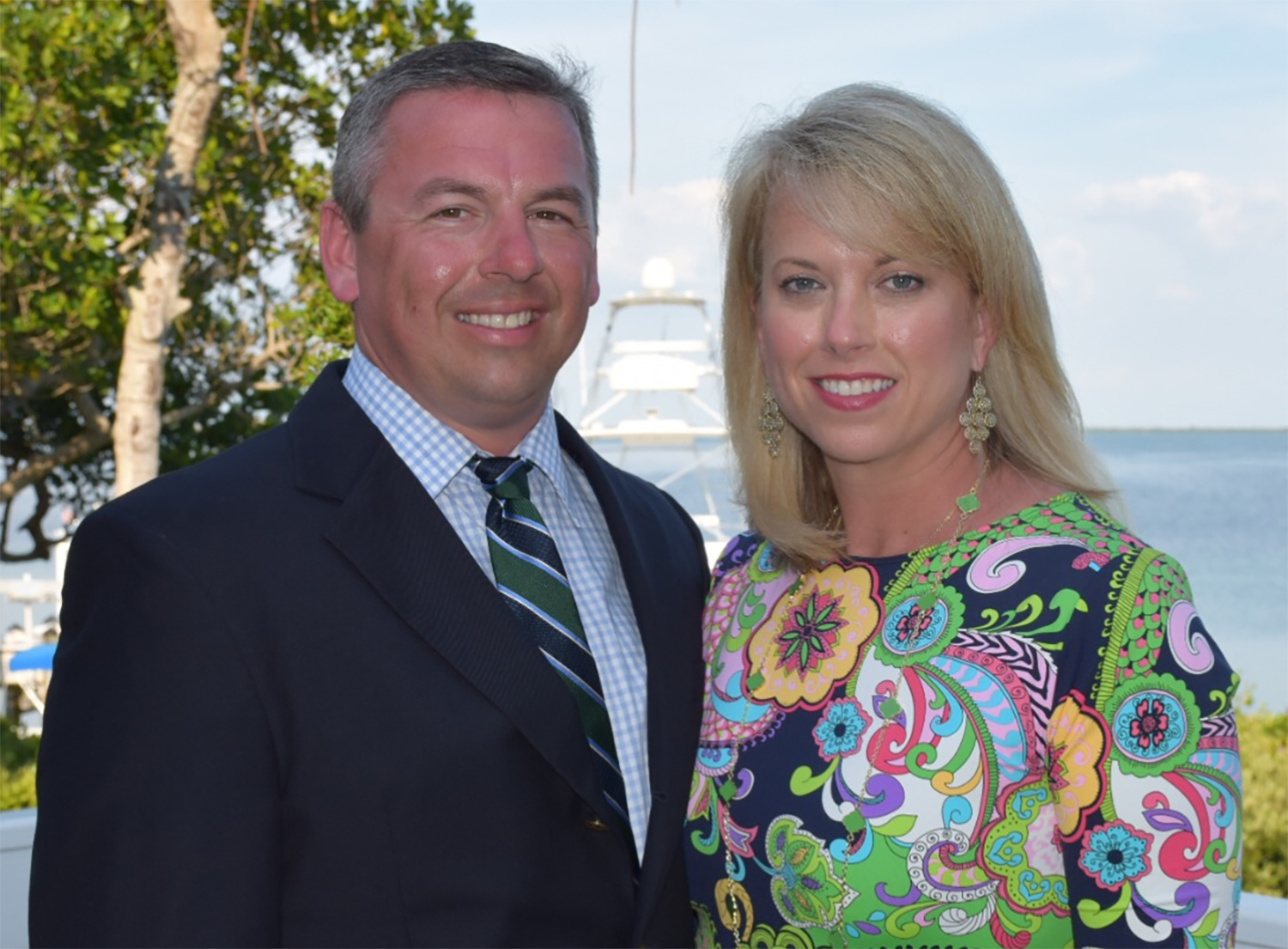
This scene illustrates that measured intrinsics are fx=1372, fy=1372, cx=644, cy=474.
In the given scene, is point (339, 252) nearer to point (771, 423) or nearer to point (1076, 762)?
point (771, 423)

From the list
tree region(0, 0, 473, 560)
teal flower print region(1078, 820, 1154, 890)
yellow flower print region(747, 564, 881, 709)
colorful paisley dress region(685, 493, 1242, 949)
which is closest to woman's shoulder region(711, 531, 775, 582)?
yellow flower print region(747, 564, 881, 709)

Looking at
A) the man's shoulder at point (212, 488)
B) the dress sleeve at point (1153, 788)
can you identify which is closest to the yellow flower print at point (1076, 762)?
the dress sleeve at point (1153, 788)

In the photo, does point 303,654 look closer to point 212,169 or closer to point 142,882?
point 142,882

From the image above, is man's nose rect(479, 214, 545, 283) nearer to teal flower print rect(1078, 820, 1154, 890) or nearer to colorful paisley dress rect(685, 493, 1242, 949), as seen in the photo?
colorful paisley dress rect(685, 493, 1242, 949)

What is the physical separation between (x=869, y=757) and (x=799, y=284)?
87cm

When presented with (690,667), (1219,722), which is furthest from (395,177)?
(1219,722)

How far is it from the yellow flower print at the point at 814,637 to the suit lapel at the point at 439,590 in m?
0.44

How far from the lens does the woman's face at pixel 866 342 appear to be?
96.6 inches

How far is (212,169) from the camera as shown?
9.11m

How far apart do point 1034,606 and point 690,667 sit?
724mm

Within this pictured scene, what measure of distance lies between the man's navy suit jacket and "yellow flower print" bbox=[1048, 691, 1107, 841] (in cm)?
68

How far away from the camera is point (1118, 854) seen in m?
2.08

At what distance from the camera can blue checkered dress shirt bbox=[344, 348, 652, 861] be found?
96.3 inches

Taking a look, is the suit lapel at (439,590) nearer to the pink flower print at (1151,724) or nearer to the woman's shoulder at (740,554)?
the woman's shoulder at (740,554)
